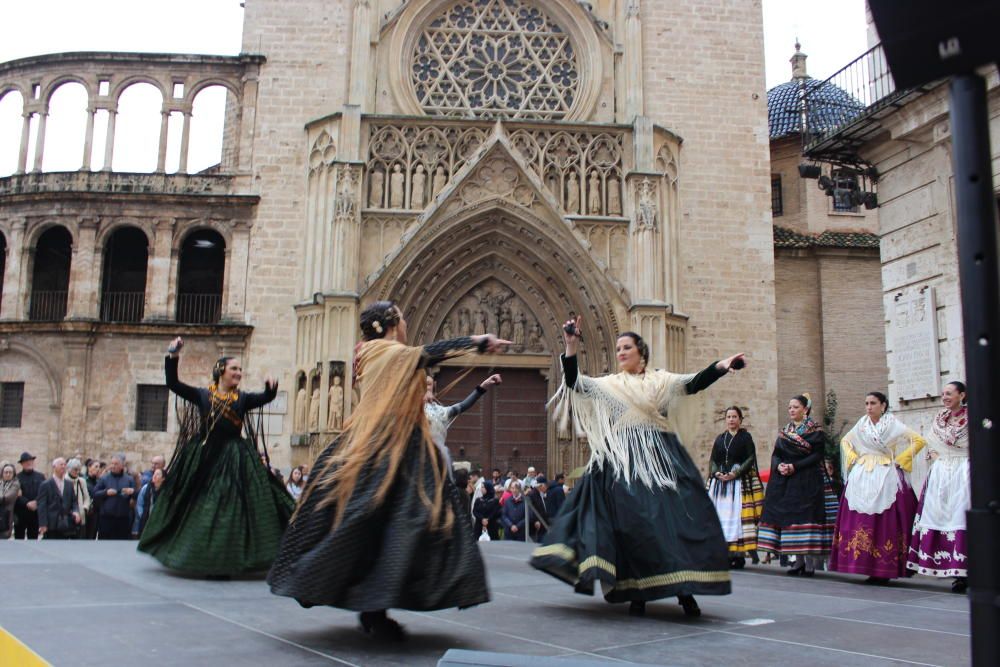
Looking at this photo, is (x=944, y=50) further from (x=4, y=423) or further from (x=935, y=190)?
(x=4, y=423)

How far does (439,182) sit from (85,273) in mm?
8205

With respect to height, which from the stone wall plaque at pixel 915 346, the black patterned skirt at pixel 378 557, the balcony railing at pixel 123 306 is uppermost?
the balcony railing at pixel 123 306

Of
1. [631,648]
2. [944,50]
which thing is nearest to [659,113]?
[631,648]

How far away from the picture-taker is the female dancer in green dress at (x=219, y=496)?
7.14 meters

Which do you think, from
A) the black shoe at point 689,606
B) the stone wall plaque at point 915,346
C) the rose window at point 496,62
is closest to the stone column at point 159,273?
the rose window at point 496,62

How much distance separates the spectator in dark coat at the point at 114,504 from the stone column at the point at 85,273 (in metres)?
6.94

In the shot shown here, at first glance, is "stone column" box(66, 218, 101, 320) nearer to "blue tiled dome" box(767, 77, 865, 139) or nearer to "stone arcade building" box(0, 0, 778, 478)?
"stone arcade building" box(0, 0, 778, 478)

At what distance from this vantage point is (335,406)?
59.4 ft

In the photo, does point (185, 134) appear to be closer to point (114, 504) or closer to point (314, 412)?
point (314, 412)

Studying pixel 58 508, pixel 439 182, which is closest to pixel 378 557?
pixel 58 508

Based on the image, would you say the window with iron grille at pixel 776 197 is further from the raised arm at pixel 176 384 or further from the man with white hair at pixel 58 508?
the raised arm at pixel 176 384

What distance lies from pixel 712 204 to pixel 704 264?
150 centimetres

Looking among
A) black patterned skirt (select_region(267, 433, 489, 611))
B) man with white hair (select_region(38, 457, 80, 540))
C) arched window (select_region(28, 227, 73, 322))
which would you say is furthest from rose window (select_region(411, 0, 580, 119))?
black patterned skirt (select_region(267, 433, 489, 611))

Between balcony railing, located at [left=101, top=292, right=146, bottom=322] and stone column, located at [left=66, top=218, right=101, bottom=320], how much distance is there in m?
0.84
